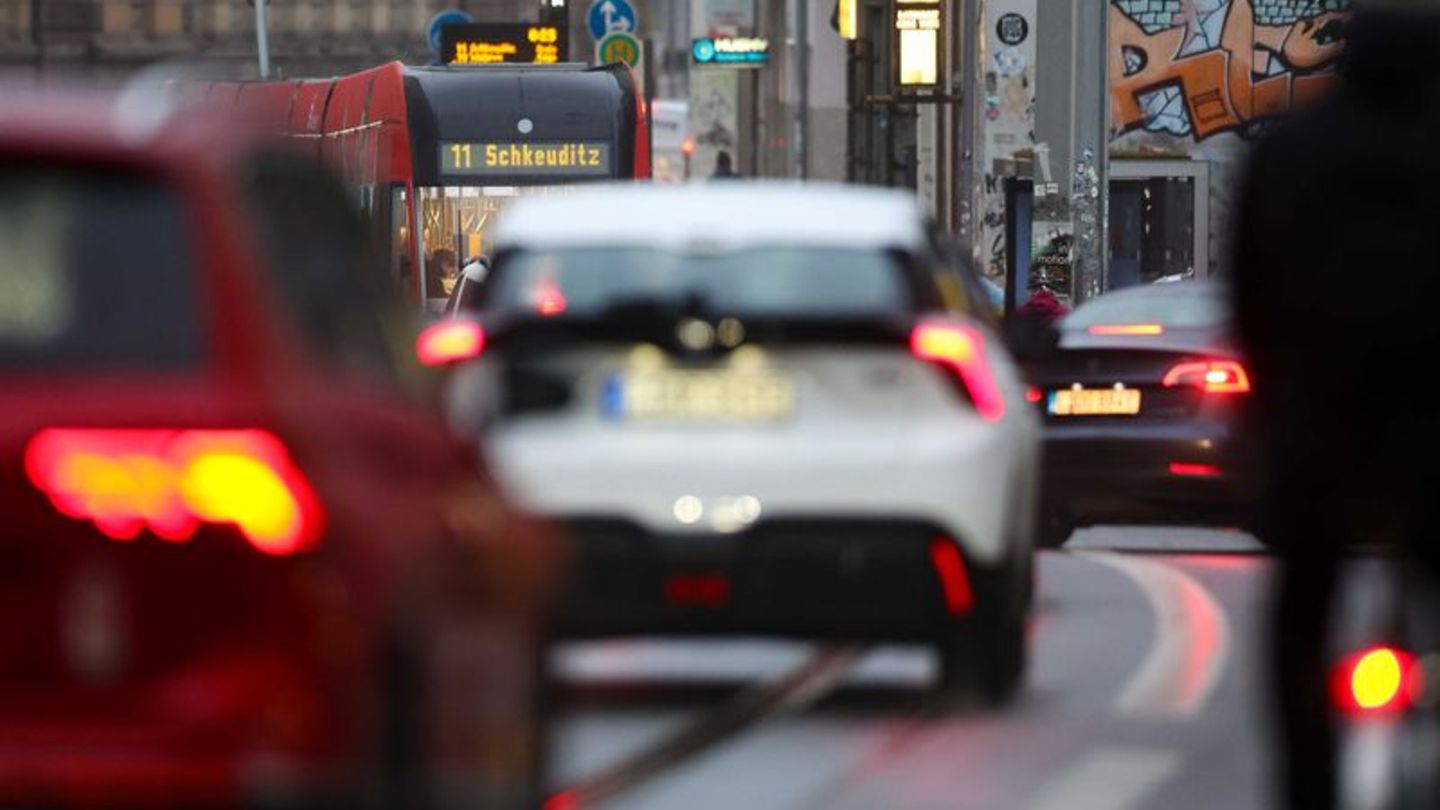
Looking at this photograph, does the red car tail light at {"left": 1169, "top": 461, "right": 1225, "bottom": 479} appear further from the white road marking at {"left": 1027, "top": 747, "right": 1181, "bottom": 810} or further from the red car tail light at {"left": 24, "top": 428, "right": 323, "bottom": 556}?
the red car tail light at {"left": 24, "top": 428, "right": 323, "bottom": 556}

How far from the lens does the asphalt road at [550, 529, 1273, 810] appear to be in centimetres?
1040

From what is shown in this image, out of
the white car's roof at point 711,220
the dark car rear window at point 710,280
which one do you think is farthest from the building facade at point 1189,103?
the dark car rear window at point 710,280

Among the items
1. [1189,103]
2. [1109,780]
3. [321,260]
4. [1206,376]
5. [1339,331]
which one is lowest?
[1189,103]

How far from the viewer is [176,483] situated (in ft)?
19.1

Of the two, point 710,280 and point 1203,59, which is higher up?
point 710,280

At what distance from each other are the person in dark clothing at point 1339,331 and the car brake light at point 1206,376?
12644 mm

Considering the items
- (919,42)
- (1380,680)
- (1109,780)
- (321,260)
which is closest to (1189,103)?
(919,42)

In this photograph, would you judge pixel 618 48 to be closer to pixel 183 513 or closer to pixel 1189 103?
pixel 1189 103

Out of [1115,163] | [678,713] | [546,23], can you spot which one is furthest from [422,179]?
[678,713]

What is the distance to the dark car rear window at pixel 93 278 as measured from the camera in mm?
5992

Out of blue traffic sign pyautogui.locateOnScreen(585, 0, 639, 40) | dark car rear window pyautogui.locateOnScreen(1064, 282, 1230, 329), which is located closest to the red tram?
blue traffic sign pyautogui.locateOnScreen(585, 0, 639, 40)

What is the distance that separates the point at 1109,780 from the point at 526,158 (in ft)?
89.6

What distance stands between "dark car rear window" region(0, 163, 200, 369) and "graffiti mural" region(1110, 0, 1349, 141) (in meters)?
46.9

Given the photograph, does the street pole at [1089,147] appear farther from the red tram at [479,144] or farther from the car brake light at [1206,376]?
the car brake light at [1206,376]
